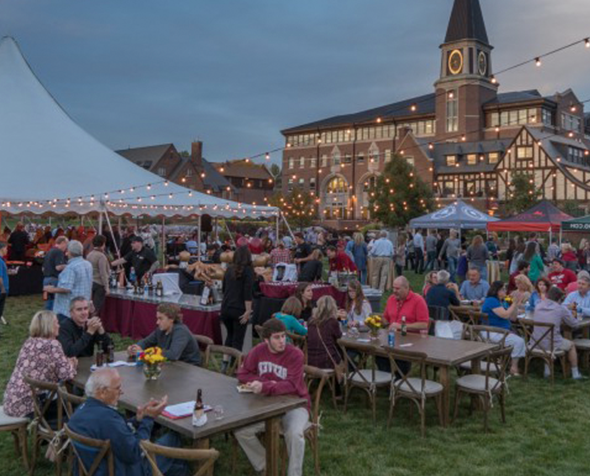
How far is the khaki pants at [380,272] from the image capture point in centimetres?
1648

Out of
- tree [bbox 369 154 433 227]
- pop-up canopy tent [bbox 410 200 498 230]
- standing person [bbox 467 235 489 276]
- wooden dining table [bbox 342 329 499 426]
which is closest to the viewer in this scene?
wooden dining table [bbox 342 329 499 426]

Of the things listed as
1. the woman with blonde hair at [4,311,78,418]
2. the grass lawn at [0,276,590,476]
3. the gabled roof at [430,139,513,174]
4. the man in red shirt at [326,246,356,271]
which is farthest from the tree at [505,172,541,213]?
the woman with blonde hair at [4,311,78,418]

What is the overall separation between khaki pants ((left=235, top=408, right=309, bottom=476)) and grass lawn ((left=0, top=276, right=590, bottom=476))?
0.39 metres

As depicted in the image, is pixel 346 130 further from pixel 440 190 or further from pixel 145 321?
pixel 145 321

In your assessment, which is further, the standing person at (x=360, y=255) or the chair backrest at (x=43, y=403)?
the standing person at (x=360, y=255)

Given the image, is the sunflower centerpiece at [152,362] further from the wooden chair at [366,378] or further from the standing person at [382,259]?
the standing person at [382,259]

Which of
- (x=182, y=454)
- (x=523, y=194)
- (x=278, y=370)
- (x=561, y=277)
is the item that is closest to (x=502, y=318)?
(x=561, y=277)

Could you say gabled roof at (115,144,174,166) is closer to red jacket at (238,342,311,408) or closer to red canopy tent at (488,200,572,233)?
red canopy tent at (488,200,572,233)

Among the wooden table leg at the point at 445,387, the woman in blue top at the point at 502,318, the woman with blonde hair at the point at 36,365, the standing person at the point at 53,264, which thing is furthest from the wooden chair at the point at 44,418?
the standing person at the point at 53,264

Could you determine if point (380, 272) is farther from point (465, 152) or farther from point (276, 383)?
point (465, 152)

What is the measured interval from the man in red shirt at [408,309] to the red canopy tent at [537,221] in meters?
12.5

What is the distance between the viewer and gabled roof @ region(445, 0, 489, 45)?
2365 inches

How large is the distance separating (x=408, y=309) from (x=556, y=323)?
88.4 inches

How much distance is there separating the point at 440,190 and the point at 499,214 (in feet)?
25.5
